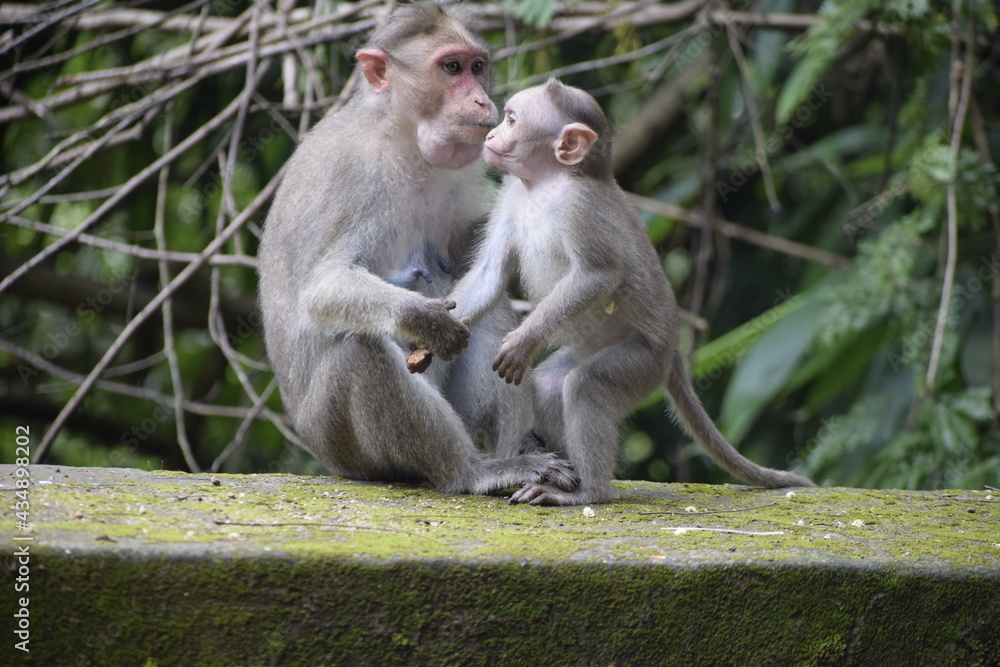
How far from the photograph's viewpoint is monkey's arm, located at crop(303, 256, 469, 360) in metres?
4.36

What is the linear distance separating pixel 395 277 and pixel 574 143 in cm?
103

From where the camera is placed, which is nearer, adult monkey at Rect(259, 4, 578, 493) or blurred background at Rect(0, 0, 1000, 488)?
adult monkey at Rect(259, 4, 578, 493)

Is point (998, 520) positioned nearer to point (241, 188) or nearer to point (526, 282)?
point (526, 282)

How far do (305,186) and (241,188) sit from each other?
225 inches

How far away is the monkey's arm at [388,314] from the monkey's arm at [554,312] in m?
0.24

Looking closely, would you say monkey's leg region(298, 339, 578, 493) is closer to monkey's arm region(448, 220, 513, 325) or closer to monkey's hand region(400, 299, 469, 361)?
monkey's hand region(400, 299, 469, 361)

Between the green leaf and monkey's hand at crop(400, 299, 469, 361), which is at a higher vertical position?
monkey's hand at crop(400, 299, 469, 361)

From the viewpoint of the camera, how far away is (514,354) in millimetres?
4262

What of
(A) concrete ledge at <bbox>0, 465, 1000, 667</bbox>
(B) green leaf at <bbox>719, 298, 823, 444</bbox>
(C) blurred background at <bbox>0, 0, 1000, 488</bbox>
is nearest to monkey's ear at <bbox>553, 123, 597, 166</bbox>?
(C) blurred background at <bbox>0, 0, 1000, 488</bbox>

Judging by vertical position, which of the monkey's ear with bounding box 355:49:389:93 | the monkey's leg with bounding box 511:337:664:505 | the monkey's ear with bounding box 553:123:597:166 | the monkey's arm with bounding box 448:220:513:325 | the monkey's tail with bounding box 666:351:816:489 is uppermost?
the monkey's ear with bounding box 355:49:389:93

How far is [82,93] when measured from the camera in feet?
23.0

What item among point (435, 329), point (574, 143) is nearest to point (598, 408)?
point (435, 329)

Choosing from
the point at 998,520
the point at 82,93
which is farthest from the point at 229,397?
the point at 998,520

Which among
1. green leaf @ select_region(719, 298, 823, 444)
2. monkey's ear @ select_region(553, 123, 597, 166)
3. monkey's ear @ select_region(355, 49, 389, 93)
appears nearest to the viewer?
monkey's ear @ select_region(553, 123, 597, 166)
